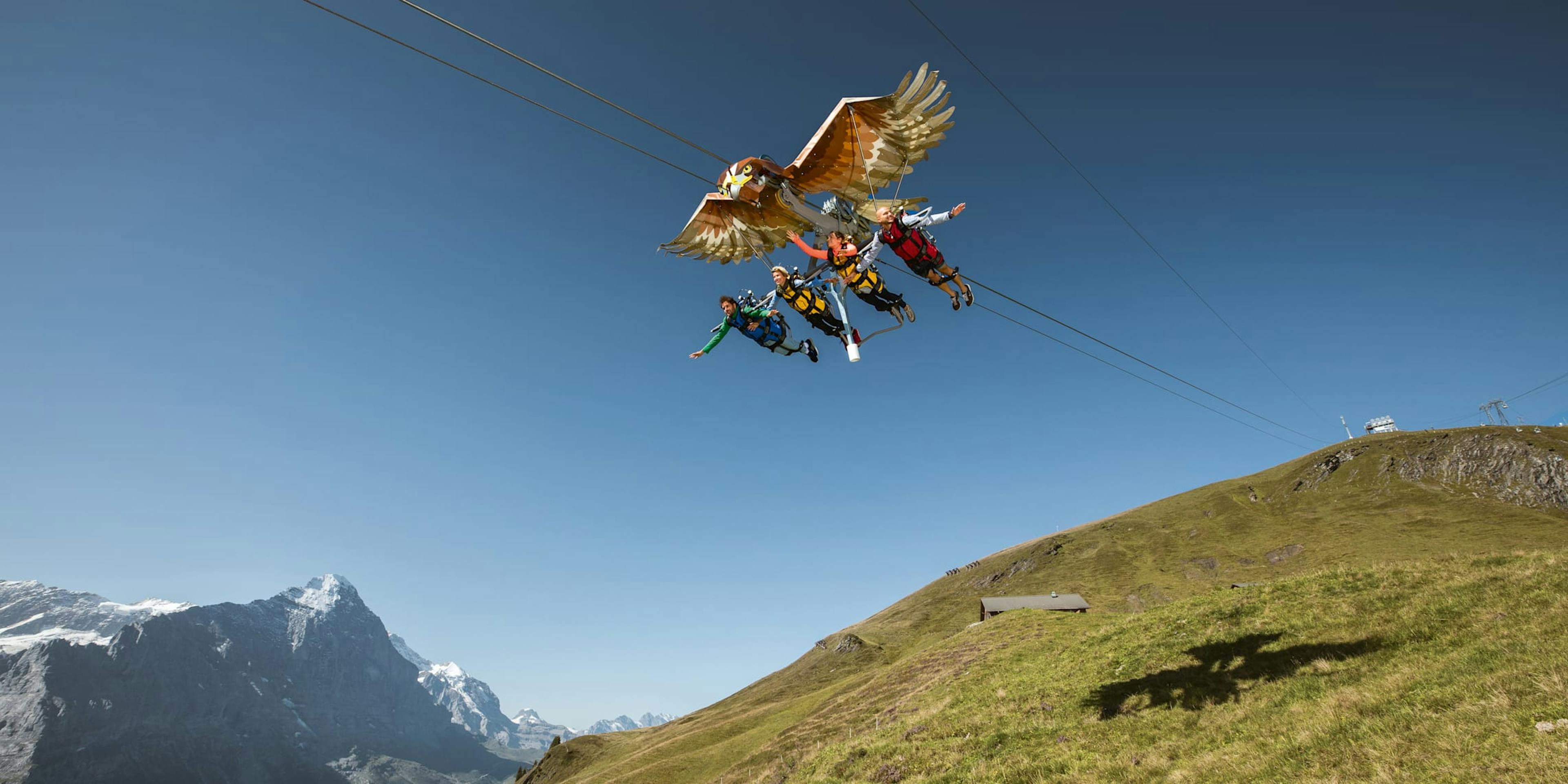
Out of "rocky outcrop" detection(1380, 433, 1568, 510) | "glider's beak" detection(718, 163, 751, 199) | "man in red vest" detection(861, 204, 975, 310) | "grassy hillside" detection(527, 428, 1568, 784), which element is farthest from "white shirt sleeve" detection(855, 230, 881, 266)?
"rocky outcrop" detection(1380, 433, 1568, 510)

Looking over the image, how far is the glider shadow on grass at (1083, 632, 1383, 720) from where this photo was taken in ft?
65.4

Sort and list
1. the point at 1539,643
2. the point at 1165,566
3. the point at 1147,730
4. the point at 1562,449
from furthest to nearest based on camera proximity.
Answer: the point at 1165,566 < the point at 1562,449 < the point at 1147,730 < the point at 1539,643

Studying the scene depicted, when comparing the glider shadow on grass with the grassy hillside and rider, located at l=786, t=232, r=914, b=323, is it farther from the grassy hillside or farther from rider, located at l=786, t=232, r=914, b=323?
rider, located at l=786, t=232, r=914, b=323

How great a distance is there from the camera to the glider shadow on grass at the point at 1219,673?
19.9 meters

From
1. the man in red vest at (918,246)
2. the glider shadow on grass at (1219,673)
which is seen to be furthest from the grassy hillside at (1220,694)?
the man in red vest at (918,246)

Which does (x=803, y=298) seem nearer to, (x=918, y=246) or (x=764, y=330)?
(x=764, y=330)

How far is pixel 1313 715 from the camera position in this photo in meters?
15.9

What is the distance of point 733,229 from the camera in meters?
23.7

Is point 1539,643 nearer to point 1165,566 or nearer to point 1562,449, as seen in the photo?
point 1165,566

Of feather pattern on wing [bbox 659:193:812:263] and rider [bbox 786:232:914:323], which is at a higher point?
feather pattern on wing [bbox 659:193:812:263]

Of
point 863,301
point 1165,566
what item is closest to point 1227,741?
point 863,301

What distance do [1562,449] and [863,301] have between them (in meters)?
146

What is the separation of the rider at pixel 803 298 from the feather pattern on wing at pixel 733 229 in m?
2.81

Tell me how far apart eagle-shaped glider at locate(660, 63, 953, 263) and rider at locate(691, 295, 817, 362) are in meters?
3.37
